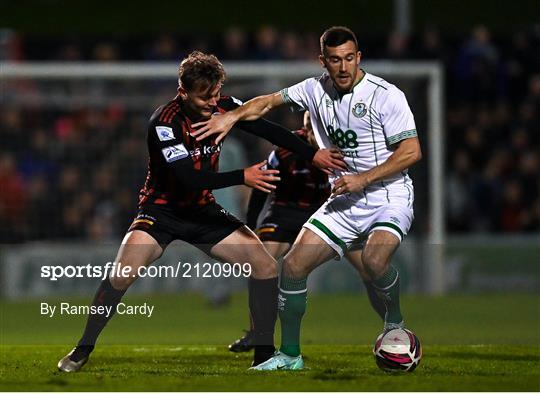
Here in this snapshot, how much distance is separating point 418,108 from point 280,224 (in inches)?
288

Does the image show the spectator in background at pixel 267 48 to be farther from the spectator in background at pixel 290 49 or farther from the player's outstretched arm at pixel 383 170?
the player's outstretched arm at pixel 383 170

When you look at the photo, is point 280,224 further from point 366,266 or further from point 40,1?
point 40,1

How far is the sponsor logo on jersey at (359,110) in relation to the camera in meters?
8.64

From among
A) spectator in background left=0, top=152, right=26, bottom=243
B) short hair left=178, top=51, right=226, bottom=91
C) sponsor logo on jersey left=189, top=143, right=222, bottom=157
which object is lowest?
spectator in background left=0, top=152, right=26, bottom=243

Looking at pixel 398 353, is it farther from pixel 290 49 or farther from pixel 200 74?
pixel 290 49

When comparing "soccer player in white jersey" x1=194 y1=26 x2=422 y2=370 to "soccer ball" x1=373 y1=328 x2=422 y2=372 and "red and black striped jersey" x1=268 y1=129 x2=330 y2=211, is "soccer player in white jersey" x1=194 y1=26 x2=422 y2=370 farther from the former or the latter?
"red and black striped jersey" x1=268 y1=129 x2=330 y2=211

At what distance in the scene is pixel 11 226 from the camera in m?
17.0

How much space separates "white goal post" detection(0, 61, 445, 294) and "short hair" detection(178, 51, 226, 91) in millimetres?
8069

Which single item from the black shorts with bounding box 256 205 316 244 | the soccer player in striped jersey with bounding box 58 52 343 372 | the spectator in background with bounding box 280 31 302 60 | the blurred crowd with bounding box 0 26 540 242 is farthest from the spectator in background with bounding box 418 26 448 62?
the soccer player in striped jersey with bounding box 58 52 343 372

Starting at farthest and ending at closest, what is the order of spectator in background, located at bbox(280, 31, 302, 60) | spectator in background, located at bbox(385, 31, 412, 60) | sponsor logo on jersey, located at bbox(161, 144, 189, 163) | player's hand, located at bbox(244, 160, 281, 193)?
spectator in background, located at bbox(385, 31, 412, 60), spectator in background, located at bbox(280, 31, 302, 60), sponsor logo on jersey, located at bbox(161, 144, 189, 163), player's hand, located at bbox(244, 160, 281, 193)

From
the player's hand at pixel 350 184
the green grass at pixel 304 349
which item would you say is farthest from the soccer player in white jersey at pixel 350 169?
the green grass at pixel 304 349

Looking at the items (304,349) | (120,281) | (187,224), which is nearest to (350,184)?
(187,224)

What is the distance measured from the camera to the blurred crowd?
16953 millimetres

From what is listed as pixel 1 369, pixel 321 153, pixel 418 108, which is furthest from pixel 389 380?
pixel 418 108
